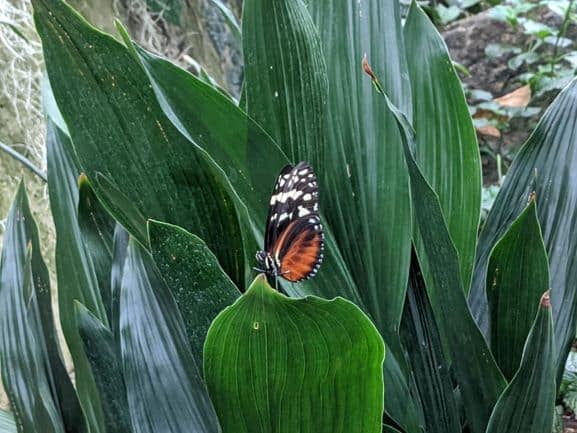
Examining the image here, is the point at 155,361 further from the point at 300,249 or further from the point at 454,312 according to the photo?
the point at 454,312

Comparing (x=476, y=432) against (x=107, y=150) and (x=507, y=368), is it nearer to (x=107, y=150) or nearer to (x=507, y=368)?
(x=507, y=368)

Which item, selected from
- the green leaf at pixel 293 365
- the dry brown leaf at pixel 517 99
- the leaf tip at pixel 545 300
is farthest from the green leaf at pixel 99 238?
the dry brown leaf at pixel 517 99

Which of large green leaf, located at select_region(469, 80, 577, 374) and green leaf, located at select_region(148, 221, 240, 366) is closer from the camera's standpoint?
green leaf, located at select_region(148, 221, 240, 366)

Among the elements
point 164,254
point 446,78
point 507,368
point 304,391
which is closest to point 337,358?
point 304,391

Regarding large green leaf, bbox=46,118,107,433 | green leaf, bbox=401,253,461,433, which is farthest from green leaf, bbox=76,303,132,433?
green leaf, bbox=401,253,461,433

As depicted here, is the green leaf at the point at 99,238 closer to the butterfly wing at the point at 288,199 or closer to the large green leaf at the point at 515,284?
the butterfly wing at the point at 288,199

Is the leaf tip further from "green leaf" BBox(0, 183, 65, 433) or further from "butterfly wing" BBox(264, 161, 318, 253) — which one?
"green leaf" BBox(0, 183, 65, 433)
